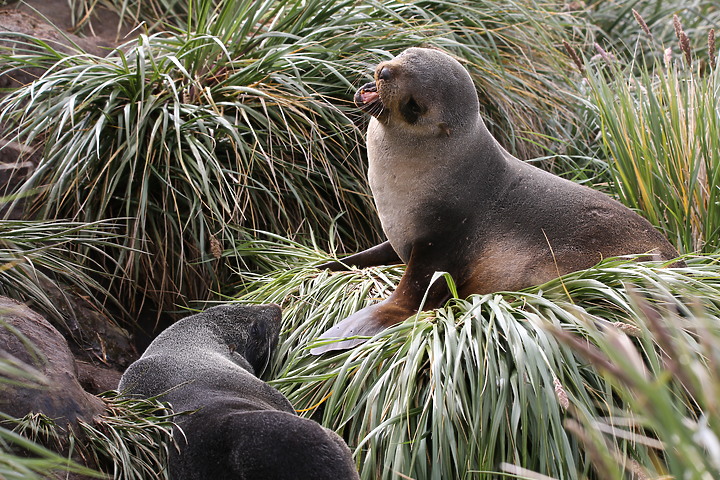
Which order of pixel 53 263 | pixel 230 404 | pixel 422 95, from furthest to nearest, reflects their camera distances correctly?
pixel 53 263, pixel 422 95, pixel 230 404

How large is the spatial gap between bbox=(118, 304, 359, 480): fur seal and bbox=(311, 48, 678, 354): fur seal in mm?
582

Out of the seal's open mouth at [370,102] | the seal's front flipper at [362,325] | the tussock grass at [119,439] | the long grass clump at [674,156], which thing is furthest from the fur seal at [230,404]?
the long grass clump at [674,156]

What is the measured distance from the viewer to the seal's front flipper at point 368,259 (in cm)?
402

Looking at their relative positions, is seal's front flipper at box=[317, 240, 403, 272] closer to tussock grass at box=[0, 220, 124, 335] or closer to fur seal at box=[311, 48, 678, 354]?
fur seal at box=[311, 48, 678, 354]

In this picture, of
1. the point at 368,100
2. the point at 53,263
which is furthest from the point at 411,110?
the point at 53,263

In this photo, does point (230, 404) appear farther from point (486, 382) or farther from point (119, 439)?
point (486, 382)

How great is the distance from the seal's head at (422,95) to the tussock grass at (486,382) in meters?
0.81

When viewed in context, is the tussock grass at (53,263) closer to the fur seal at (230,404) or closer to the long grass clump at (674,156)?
the fur seal at (230,404)

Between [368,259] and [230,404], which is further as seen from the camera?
[368,259]

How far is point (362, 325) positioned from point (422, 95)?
970 mm

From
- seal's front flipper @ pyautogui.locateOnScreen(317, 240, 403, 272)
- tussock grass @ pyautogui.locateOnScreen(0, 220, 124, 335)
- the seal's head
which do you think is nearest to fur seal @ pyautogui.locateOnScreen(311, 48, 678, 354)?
the seal's head

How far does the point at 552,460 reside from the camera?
95.5 inches

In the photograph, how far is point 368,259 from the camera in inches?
159

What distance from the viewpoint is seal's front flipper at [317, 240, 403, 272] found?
4023 mm
